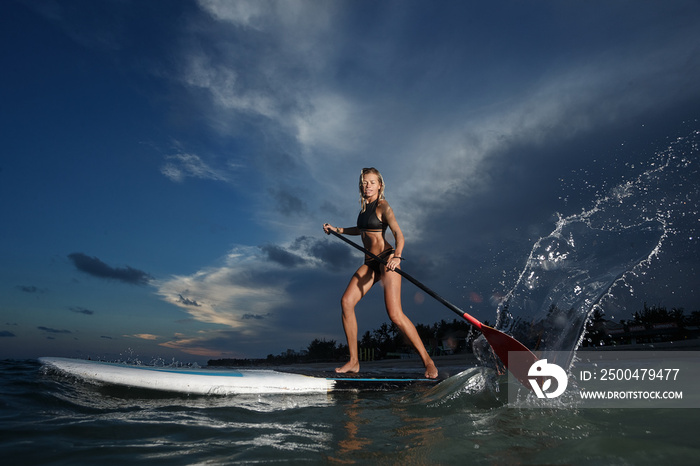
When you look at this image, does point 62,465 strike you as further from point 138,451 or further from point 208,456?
point 208,456

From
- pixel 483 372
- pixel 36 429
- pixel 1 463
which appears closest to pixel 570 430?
pixel 483 372

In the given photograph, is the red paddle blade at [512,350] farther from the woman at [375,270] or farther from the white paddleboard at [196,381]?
the white paddleboard at [196,381]

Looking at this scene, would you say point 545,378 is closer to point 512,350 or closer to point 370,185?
point 512,350

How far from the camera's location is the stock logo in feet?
9.54

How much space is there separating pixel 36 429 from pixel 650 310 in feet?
141

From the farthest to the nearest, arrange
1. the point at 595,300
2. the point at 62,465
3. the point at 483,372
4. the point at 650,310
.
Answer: the point at 650,310 < the point at 595,300 < the point at 483,372 < the point at 62,465

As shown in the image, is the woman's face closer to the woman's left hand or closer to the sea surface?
the woman's left hand

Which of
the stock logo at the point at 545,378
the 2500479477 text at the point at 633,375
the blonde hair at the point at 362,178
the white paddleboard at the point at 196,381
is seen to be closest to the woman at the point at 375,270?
the blonde hair at the point at 362,178

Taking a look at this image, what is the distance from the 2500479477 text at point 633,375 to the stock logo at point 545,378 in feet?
4.26

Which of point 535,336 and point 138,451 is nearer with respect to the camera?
point 138,451

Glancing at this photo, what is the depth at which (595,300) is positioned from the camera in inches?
155

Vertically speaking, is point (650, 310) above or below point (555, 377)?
above

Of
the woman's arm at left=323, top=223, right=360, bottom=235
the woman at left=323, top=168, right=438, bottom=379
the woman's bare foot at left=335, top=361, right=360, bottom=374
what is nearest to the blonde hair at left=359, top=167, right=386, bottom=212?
the woman at left=323, top=168, right=438, bottom=379

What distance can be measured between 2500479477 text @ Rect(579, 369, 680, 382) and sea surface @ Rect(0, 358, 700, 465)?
1.87 m
